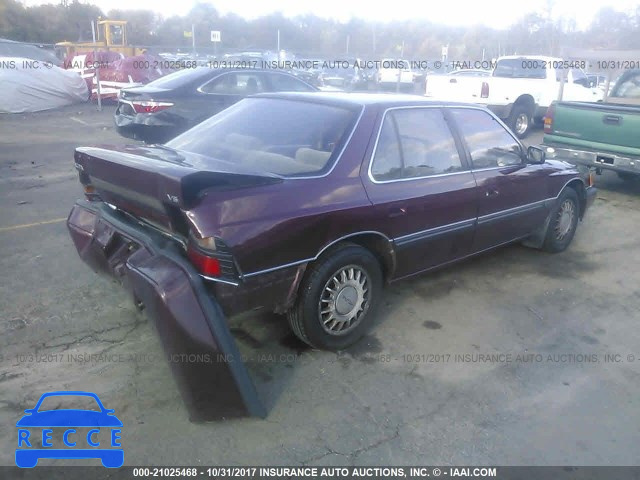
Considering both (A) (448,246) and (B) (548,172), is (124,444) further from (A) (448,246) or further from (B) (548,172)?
(B) (548,172)

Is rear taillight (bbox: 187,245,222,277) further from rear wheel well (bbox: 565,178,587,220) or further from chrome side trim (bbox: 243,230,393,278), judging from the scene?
rear wheel well (bbox: 565,178,587,220)

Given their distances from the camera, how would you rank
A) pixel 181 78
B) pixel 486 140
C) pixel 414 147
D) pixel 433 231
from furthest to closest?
pixel 181 78 → pixel 486 140 → pixel 433 231 → pixel 414 147

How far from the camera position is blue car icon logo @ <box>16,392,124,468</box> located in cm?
265

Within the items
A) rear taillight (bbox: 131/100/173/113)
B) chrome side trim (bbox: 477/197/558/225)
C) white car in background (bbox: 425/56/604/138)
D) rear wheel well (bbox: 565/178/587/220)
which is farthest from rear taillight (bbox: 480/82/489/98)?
chrome side trim (bbox: 477/197/558/225)

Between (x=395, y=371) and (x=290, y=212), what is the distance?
48.2 inches

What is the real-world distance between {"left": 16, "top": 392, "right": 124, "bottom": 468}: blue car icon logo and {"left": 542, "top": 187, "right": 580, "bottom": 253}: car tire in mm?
4305

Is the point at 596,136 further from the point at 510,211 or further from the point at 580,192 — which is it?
the point at 510,211

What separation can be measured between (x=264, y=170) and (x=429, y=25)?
64941 millimetres

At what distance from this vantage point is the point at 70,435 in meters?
2.78

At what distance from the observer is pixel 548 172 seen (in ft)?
16.9

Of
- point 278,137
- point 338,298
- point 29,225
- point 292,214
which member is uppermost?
point 278,137

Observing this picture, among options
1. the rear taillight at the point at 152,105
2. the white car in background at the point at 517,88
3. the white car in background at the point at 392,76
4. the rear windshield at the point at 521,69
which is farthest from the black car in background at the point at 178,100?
the white car in background at the point at 392,76

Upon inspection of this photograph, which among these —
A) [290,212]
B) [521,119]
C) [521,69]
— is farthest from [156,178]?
[521,69]

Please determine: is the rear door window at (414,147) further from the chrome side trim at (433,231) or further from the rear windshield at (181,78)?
the rear windshield at (181,78)
